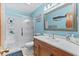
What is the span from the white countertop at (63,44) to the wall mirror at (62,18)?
5.0 inches

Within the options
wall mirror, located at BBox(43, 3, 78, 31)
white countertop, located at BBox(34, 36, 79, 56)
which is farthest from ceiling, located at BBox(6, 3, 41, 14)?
white countertop, located at BBox(34, 36, 79, 56)

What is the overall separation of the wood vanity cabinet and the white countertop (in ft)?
0.13

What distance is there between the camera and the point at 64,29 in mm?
1371

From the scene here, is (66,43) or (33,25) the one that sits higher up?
(33,25)

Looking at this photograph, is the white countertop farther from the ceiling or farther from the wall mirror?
the ceiling

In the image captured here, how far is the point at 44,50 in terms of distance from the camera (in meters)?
1.41

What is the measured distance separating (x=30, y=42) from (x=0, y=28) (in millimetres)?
403

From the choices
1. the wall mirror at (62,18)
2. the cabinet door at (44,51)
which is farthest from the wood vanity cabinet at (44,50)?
the wall mirror at (62,18)

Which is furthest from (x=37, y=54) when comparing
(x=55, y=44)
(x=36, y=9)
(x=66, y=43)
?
(x=36, y=9)

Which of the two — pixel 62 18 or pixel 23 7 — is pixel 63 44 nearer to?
pixel 62 18

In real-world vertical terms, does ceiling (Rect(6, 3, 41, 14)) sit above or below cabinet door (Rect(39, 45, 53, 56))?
above

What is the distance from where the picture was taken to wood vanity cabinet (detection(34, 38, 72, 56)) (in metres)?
1.31

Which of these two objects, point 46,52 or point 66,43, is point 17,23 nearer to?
point 46,52

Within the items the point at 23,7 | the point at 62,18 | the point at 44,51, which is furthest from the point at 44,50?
the point at 23,7
